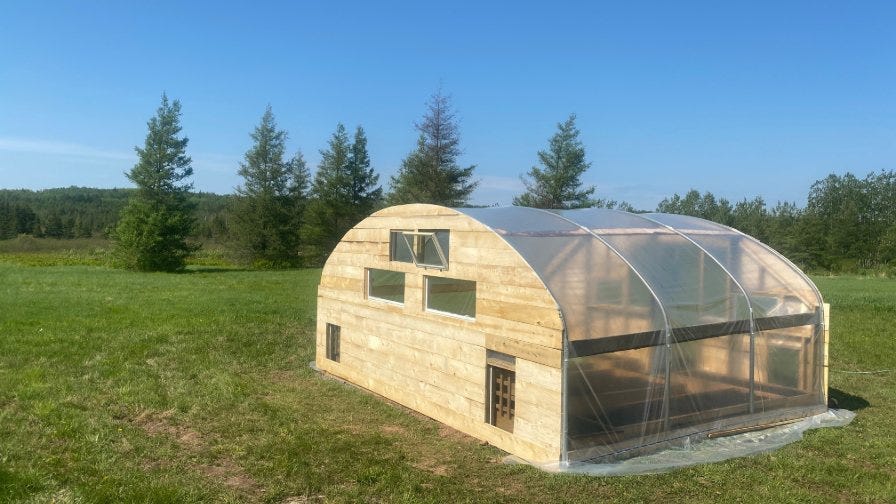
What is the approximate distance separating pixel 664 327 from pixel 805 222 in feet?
189

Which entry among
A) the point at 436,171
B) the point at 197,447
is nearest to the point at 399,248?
the point at 197,447

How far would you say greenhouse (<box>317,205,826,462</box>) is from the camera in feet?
22.9

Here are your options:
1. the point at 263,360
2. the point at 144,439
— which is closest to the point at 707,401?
the point at 144,439

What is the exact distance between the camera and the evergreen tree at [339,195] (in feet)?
136

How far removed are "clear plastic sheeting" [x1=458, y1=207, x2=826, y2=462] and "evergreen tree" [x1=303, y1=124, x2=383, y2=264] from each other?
33.4 metres

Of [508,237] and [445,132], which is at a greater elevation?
[445,132]

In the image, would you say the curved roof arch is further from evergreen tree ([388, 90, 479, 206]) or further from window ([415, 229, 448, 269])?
evergreen tree ([388, 90, 479, 206])

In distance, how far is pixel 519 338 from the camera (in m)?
7.33

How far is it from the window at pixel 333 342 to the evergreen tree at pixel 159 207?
86.2ft

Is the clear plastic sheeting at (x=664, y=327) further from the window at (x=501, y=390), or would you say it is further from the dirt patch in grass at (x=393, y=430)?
the dirt patch in grass at (x=393, y=430)

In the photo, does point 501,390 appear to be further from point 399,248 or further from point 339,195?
point 339,195

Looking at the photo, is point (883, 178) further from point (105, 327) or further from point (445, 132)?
point (105, 327)

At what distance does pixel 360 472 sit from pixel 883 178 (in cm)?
8118

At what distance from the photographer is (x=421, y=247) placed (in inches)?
366
